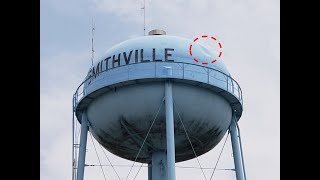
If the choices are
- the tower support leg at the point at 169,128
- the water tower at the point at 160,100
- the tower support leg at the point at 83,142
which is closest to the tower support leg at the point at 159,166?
the water tower at the point at 160,100

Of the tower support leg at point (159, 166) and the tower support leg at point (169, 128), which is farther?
the tower support leg at point (159, 166)

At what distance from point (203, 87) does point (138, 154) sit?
313 centimetres

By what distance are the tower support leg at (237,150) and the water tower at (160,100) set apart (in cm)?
3

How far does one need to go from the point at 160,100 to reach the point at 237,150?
121 inches

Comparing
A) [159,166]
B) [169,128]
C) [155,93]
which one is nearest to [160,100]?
[155,93]

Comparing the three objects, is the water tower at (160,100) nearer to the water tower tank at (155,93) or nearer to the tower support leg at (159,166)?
the water tower tank at (155,93)

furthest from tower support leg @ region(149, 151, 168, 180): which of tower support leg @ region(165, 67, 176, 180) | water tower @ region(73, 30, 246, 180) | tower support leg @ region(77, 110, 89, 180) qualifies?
tower support leg @ region(165, 67, 176, 180)

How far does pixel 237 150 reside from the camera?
16938 millimetres

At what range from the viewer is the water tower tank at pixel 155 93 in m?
15.6

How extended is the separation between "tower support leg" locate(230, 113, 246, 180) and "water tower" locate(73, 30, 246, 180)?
29mm

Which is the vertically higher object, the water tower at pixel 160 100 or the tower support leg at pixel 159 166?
the water tower at pixel 160 100
